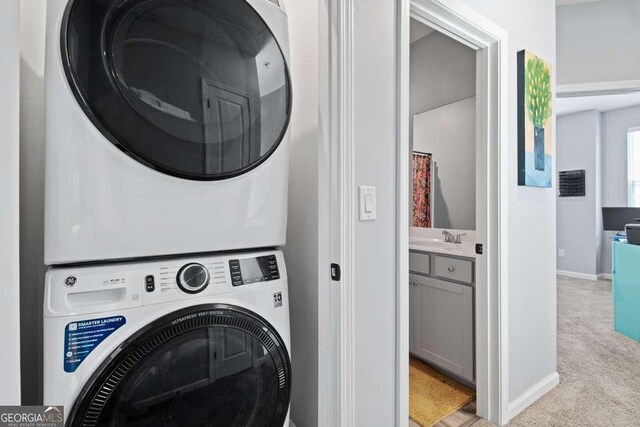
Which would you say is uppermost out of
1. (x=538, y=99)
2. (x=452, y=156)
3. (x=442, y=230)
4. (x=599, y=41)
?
(x=599, y=41)

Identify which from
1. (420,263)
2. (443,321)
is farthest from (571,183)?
(443,321)

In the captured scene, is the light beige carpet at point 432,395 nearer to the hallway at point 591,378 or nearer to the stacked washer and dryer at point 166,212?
the hallway at point 591,378

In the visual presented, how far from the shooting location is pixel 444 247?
2479mm

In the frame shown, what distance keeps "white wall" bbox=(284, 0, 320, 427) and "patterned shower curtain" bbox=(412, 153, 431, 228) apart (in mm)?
1817

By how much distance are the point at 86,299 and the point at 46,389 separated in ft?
0.59

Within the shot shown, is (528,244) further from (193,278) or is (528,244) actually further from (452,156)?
(193,278)

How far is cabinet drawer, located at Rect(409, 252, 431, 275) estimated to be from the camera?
2314 millimetres

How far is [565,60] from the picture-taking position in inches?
112

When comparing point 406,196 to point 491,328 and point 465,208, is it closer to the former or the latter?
point 491,328

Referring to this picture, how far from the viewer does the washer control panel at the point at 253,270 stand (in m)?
0.89

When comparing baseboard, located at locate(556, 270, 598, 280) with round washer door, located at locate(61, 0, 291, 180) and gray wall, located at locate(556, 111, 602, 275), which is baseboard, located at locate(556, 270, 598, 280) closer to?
gray wall, located at locate(556, 111, 602, 275)

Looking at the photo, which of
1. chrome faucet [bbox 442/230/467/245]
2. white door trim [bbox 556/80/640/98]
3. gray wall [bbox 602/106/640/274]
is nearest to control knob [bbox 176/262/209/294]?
chrome faucet [bbox 442/230/467/245]

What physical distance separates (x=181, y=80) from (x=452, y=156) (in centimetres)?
237

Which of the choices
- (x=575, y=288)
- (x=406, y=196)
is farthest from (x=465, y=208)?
(x=575, y=288)
